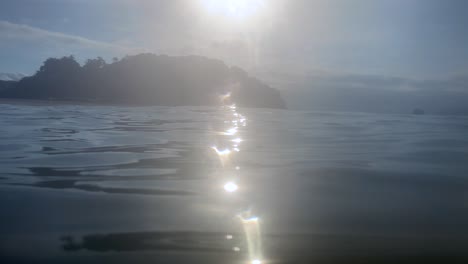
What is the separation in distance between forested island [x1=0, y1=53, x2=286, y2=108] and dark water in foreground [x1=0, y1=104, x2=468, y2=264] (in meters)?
33.2

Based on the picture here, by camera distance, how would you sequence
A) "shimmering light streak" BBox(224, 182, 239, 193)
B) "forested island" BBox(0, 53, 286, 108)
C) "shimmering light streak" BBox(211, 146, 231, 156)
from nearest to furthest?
"shimmering light streak" BBox(224, 182, 239, 193)
"shimmering light streak" BBox(211, 146, 231, 156)
"forested island" BBox(0, 53, 286, 108)

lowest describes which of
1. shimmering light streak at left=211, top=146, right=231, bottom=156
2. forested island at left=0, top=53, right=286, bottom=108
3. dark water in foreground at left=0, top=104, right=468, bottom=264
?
dark water in foreground at left=0, top=104, right=468, bottom=264

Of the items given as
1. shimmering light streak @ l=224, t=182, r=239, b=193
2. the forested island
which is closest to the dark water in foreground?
shimmering light streak @ l=224, t=182, r=239, b=193

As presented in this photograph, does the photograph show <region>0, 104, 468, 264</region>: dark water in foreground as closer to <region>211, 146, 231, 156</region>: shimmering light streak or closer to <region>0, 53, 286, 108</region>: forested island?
<region>211, 146, 231, 156</region>: shimmering light streak

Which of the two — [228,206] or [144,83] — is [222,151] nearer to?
[228,206]

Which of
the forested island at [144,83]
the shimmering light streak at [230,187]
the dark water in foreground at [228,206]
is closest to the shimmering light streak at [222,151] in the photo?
the dark water in foreground at [228,206]

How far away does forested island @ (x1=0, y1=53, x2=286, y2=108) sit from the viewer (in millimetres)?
42562

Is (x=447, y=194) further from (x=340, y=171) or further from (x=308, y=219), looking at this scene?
(x=308, y=219)

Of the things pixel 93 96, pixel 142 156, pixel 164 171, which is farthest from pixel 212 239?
pixel 93 96

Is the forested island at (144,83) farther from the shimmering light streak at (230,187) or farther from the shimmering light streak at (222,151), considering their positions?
the shimmering light streak at (230,187)

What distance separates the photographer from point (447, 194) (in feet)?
15.9

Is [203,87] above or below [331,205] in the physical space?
above

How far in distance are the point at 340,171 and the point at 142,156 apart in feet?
10.1

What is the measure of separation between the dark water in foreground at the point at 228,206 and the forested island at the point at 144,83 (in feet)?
109
